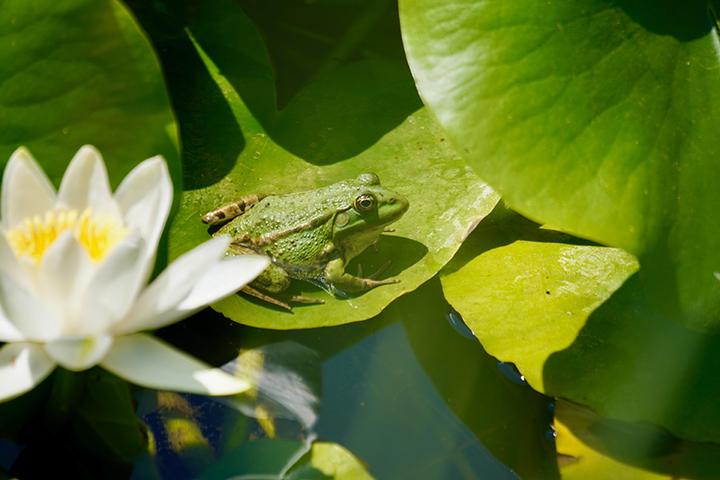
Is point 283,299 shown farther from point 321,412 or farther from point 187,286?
point 187,286

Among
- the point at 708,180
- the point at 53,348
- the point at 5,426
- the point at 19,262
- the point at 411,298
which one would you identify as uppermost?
the point at 708,180

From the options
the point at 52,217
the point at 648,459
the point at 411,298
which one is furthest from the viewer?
the point at 411,298

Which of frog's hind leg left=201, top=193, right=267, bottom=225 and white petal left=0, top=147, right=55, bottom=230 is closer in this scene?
white petal left=0, top=147, right=55, bottom=230

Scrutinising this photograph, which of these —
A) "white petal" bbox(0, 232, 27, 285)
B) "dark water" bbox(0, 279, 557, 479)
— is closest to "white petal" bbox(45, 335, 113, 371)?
"white petal" bbox(0, 232, 27, 285)

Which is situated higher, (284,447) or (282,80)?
(282,80)

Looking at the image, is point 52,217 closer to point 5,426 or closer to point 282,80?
point 5,426

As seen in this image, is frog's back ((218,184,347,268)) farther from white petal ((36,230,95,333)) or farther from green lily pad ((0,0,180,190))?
white petal ((36,230,95,333))

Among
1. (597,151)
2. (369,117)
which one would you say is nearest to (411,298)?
(369,117)

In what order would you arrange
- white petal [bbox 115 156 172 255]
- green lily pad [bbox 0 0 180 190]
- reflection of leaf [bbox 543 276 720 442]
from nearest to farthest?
white petal [bbox 115 156 172 255] → green lily pad [bbox 0 0 180 190] → reflection of leaf [bbox 543 276 720 442]
